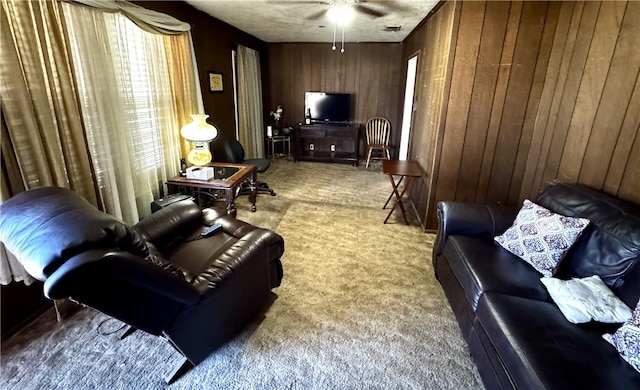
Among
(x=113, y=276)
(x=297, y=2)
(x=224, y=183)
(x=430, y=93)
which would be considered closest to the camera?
(x=113, y=276)

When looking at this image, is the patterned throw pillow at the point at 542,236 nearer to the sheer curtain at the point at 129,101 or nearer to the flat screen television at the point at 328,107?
the sheer curtain at the point at 129,101

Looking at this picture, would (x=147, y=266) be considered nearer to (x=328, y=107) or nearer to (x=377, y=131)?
(x=328, y=107)

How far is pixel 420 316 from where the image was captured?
198 centimetres

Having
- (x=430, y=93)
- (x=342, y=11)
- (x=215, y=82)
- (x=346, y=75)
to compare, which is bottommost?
(x=430, y=93)

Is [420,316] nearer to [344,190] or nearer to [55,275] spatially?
[55,275]

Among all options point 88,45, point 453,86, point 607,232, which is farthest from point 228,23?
point 607,232

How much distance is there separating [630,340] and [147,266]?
1.87 metres

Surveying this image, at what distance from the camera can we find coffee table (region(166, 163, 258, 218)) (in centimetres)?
279

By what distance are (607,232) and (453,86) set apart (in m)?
1.62

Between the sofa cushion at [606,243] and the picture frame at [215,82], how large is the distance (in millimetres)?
3875

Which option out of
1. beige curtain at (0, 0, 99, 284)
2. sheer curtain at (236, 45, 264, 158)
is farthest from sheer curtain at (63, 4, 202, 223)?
sheer curtain at (236, 45, 264, 158)

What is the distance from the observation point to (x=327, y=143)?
6348 mm

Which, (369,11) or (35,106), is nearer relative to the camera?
(35,106)

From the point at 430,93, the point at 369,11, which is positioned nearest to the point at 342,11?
the point at 369,11
